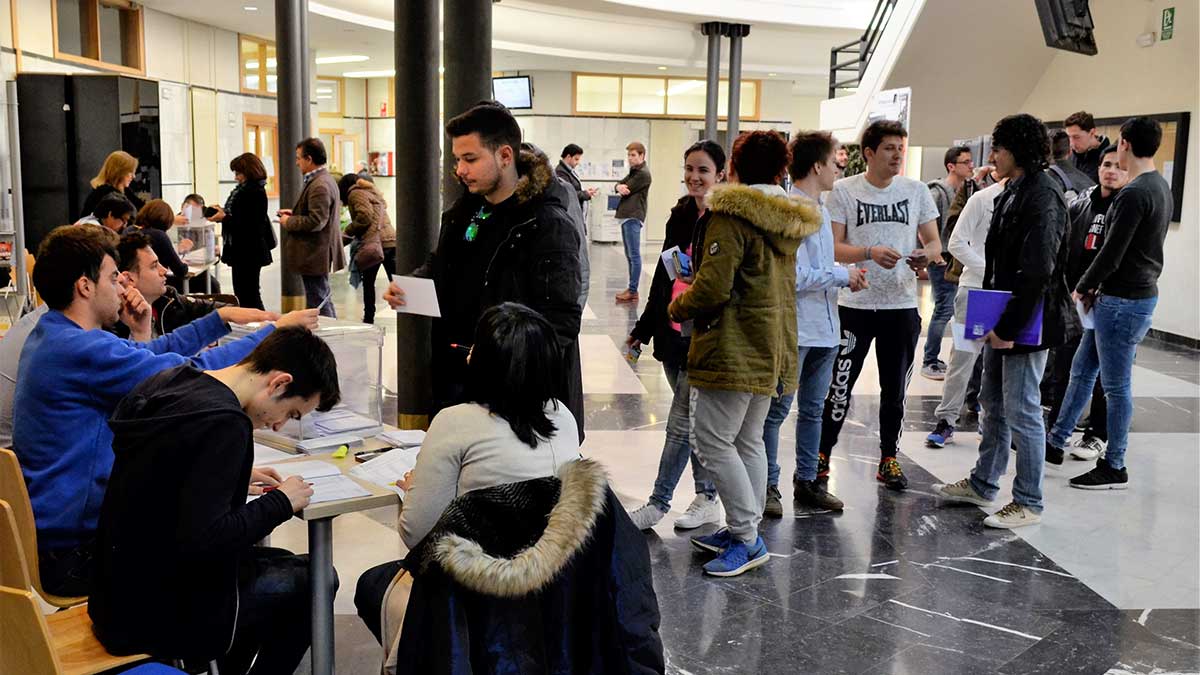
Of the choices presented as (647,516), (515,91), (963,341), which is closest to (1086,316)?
(963,341)

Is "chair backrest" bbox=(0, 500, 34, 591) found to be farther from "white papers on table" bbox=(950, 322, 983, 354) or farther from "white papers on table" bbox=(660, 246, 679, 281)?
"white papers on table" bbox=(950, 322, 983, 354)

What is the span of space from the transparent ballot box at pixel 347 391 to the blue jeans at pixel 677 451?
125 cm

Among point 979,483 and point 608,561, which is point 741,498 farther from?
point 608,561

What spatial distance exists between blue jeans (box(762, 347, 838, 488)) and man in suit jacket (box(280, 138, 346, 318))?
411 cm

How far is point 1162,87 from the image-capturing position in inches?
377

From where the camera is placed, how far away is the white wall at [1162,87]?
9227 mm

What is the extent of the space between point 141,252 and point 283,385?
1.83m

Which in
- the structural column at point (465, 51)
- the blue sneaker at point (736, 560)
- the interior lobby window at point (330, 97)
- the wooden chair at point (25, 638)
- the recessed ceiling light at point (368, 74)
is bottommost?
the blue sneaker at point (736, 560)

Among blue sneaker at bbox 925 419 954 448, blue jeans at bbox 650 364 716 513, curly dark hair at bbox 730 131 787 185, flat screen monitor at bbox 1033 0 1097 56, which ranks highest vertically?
flat screen monitor at bbox 1033 0 1097 56

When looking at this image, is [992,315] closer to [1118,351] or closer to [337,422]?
[1118,351]

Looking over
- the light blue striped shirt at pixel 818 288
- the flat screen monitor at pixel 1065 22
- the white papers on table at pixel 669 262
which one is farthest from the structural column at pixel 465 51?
the flat screen monitor at pixel 1065 22

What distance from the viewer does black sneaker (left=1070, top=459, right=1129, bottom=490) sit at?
17.2ft

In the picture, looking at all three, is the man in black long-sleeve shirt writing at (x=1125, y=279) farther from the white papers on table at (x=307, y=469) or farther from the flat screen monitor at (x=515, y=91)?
the flat screen monitor at (x=515, y=91)

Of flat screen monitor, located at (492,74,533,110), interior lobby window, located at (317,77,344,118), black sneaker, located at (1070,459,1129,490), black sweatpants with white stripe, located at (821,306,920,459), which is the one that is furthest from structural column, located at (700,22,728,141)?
black sweatpants with white stripe, located at (821,306,920,459)
